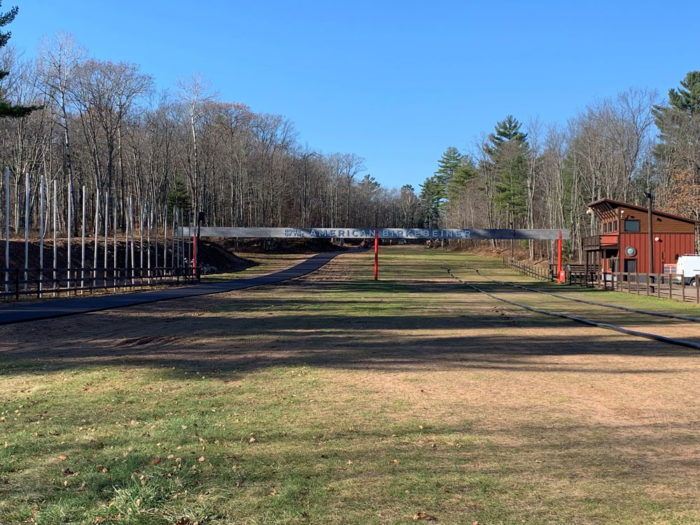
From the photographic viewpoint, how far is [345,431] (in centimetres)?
629

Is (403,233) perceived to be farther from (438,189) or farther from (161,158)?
(438,189)

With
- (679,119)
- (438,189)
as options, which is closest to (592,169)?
(679,119)

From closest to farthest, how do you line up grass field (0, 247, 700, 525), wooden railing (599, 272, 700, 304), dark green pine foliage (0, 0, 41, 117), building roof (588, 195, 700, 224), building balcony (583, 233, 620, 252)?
grass field (0, 247, 700, 525) → dark green pine foliage (0, 0, 41, 117) → wooden railing (599, 272, 700, 304) → building roof (588, 195, 700, 224) → building balcony (583, 233, 620, 252)

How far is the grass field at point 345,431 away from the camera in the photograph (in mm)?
4320

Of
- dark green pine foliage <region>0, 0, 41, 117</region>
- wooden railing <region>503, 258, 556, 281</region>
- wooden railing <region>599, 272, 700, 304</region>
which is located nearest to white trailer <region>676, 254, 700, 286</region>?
wooden railing <region>599, 272, 700, 304</region>

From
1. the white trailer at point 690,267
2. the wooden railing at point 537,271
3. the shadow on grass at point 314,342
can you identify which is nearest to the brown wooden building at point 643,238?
the wooden railing at point 537,271

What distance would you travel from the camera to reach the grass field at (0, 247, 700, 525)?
170 inches

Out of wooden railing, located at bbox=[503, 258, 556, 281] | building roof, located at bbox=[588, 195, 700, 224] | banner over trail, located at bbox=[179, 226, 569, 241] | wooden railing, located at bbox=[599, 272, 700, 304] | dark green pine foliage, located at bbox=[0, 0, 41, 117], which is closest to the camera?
dark green pine foliage, located at bbox=[0, 0, 41, 117]

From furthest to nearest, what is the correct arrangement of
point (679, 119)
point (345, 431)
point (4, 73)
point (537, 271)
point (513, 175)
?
point (513, 175) → point (679, 119) → point (537, 271) → point (4, 73) → point (345, 431)

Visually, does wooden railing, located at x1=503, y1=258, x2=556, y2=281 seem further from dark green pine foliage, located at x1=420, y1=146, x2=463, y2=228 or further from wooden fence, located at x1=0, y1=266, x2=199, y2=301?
dark green pine foliage, located at x1=420, y1=146, x2=463, y2=228

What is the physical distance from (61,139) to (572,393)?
67.7 metres

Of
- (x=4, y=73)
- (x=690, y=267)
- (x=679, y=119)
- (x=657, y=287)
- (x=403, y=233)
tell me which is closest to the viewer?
(x=4, y=73)

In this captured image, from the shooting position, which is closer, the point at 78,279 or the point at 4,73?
the point at 4,73

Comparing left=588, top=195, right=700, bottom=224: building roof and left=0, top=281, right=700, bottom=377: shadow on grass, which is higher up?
left=588, top=195, right=700, bottom=224: building roof
